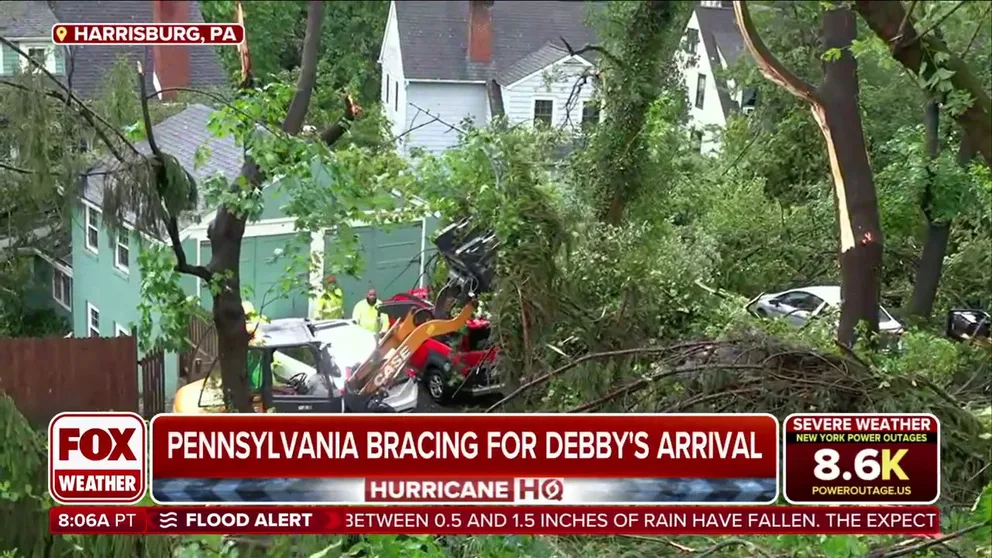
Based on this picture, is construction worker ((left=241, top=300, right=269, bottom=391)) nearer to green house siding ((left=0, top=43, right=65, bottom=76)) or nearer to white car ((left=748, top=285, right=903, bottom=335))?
green house siding ((left=0, top=43, right=65, bottom=76))

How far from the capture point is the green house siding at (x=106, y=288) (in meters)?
3.10

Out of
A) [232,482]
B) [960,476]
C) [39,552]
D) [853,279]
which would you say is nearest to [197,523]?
[232,482]

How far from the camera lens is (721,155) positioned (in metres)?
6.17

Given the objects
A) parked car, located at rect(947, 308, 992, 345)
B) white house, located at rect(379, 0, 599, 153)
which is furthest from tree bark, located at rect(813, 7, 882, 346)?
white house, located at rect(379, 0, 599, 153)

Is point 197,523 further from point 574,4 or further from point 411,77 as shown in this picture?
point 574,4

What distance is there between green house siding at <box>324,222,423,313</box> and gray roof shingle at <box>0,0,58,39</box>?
1149mm

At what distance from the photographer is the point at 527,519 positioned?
1822 mm

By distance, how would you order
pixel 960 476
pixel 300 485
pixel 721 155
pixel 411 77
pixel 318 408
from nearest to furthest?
pixel 300 485 < pixel 960 476 < pixel 318 408 < pixel 411 77 < pixel 721 155

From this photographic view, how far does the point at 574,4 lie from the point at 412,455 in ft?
13.6

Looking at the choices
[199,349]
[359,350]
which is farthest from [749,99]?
[199,349]

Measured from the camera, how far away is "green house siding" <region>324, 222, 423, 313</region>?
12.5 feet

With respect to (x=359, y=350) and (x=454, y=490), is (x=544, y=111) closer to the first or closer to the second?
(x=359, y=350)

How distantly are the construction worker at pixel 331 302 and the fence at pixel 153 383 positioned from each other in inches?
22.5

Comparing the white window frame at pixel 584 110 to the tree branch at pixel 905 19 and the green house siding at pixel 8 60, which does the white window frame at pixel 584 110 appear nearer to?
the green house siding at pixel 8 60
